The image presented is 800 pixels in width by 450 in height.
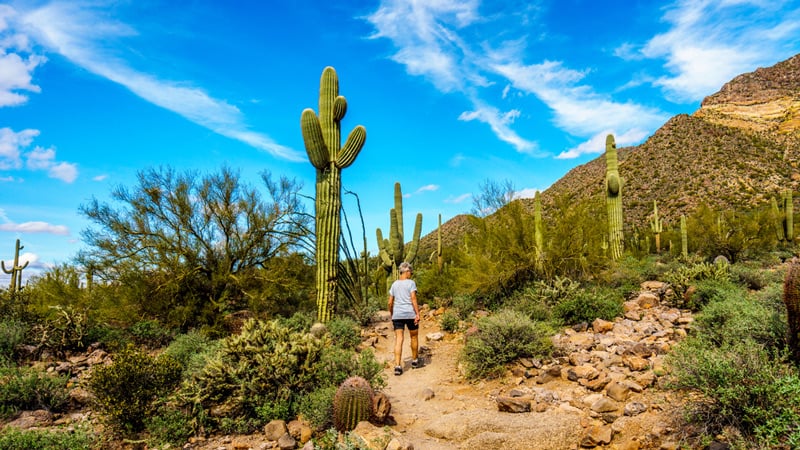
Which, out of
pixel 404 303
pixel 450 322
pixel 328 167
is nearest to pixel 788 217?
pixel 450 322

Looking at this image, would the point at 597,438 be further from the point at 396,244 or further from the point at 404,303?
the point at 396,244

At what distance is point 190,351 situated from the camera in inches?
297

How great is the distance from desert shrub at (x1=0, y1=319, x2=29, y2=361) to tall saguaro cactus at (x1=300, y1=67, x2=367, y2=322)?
5533mm

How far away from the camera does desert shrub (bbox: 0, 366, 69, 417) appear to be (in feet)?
19.0

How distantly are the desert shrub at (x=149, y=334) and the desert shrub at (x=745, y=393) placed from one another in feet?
30.0

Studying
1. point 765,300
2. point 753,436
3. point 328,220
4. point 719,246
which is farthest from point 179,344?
point 719,246

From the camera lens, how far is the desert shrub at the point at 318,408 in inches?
188

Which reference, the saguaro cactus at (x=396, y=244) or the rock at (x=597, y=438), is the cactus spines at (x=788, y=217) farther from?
the rock at (x=597, y=438)

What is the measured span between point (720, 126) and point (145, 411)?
54682 mm

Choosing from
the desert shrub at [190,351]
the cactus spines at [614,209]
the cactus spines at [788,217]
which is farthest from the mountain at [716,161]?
the desert shrub at [190,351]

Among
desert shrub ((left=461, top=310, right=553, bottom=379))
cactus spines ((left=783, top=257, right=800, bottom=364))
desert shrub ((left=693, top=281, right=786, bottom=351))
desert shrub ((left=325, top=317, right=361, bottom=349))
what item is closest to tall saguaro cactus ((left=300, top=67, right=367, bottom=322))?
desert shrub ((left=325, top=317, right=361, bottom=349))

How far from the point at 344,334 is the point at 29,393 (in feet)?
16.0

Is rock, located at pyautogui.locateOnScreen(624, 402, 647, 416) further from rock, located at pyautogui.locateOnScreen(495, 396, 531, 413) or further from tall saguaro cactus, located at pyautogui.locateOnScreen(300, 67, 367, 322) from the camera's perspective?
tall saguaro cactus, located at pyautogui.locateOnScreen(300, 67, 367, 322)

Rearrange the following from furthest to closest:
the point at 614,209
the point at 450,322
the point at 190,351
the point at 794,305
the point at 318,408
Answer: the point at 614,209 < the point at 450,322 < the point at 190,351 < the point at 318,408 < the point at 794,305
